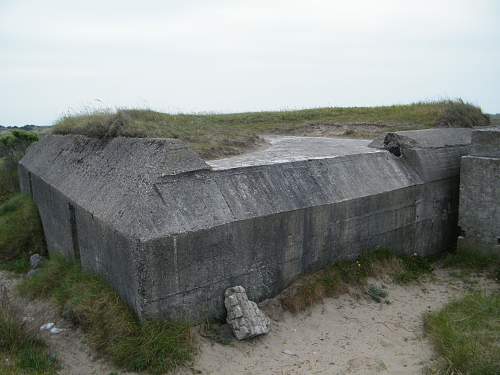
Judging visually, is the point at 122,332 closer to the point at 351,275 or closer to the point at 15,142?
the point at 351,275

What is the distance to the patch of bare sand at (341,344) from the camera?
4371 mm

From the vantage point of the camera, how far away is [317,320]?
5.25 meters

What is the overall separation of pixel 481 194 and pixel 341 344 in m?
3.91

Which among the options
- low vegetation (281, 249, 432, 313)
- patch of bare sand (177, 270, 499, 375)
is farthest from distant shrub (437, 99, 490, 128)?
patch of bare sand (177, 270, 499, 375)

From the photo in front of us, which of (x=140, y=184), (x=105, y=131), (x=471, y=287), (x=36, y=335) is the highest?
(x=105, y=131)

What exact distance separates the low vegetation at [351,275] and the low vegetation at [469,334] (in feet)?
3.04

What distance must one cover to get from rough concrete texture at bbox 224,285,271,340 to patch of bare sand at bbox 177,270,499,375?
118 mm

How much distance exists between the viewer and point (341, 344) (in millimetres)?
4855

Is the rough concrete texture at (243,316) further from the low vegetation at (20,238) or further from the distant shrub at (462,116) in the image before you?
the distant shrub at (462,116)

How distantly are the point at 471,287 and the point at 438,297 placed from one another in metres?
0.69

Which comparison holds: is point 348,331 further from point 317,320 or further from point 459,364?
point 459,364

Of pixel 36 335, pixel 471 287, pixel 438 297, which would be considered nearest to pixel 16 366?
pixel 36 335

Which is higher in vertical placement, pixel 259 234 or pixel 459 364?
pixel 259 234

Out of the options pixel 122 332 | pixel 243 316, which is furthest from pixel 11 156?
pixel 243 316
